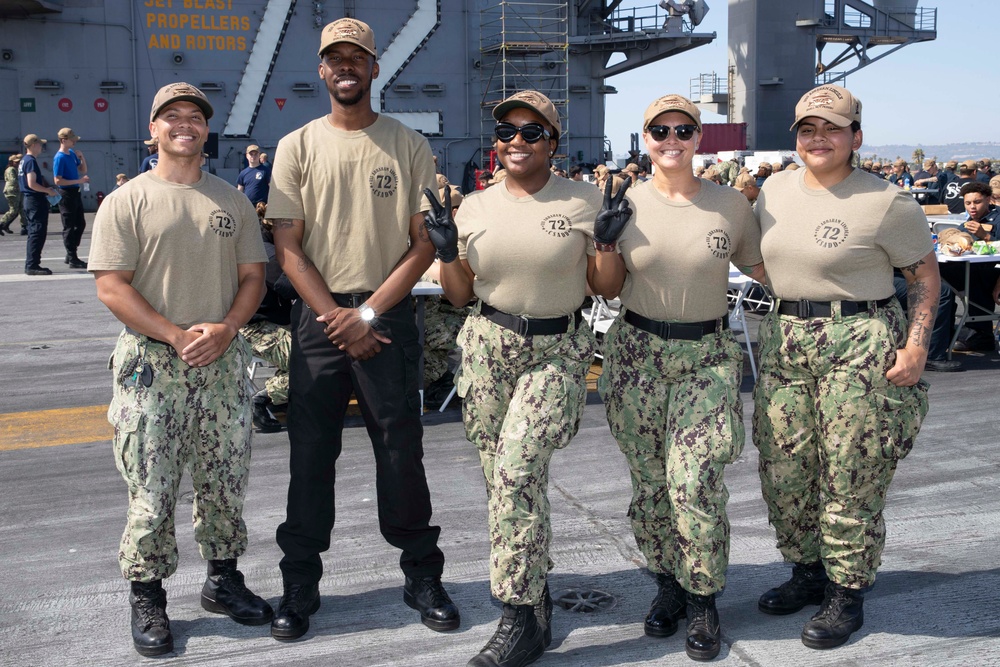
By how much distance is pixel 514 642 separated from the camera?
358 centimetres

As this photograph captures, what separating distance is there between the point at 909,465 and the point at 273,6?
27.2m

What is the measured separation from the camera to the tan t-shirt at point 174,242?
3.67 m

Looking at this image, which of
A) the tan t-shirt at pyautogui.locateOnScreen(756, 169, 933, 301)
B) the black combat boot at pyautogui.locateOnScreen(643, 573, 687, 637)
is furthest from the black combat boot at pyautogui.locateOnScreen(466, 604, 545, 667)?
the tan t-shirt at pyautogui.locateOnScreen(756, 169, 933, 301)

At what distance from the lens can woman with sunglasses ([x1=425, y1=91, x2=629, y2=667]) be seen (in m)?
3.60

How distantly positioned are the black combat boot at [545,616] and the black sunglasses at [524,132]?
176 centimetres

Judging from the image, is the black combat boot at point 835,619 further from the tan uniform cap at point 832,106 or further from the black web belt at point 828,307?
the tan uniform cap at point 832,106

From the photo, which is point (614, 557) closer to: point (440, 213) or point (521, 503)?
point (521, 503)

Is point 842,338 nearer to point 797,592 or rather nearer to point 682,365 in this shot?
point 682,365

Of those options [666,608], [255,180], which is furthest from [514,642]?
[255,180]


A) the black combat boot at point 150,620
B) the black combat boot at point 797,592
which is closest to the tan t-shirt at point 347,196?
the black combat boot at point 150,620

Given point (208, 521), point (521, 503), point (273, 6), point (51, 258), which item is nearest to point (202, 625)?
point (208, 521)

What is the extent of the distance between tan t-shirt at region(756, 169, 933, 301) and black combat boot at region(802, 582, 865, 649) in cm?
118

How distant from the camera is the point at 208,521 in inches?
156

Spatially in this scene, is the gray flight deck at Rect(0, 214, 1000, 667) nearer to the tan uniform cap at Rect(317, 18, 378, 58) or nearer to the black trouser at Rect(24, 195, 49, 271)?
the tan uniform cap at Rect(317, 18, 378, 58)
